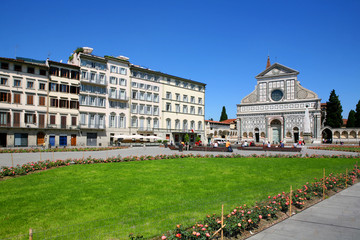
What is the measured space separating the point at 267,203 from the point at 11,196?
8614 millimetres

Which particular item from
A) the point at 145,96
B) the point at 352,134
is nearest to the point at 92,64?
the point at 145,96

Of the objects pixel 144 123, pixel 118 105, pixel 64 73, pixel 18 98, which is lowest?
pixel 144 123

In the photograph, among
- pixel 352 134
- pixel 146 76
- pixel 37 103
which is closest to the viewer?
pixel 37 103

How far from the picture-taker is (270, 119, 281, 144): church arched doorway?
75438mm

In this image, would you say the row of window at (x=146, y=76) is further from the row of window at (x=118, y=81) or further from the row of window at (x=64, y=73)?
the row of window at (x=64, y=73)

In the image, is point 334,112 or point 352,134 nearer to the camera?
point 352,134

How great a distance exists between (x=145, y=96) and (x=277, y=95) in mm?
39480

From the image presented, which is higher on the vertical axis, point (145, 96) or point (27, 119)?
point (145, 96)

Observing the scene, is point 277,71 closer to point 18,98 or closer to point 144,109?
point 144,109

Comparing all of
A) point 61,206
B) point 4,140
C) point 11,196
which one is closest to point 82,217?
point 61,206

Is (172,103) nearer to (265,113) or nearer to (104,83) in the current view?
(104,83)

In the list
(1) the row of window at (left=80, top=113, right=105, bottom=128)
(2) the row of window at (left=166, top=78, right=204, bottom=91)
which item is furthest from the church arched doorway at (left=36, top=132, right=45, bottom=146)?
(2) the row of window at (left=166, top=78, right=204, bottom=91)

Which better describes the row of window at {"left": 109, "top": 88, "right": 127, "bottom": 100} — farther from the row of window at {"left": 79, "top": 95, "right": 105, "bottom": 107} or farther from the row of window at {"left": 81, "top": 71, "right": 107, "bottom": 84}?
the row of window at {"left": 81, "top": 71, "right": 107, "bottom": 84}

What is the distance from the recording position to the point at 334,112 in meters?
72.8
